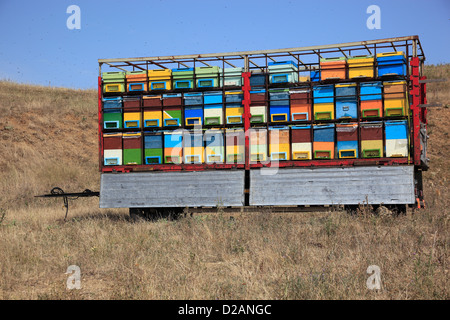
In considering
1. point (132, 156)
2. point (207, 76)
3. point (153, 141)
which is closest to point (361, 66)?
point (207, 76)

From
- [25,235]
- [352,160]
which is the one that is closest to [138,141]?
[25,235]

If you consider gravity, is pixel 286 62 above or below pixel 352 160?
above

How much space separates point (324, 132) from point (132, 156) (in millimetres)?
5305

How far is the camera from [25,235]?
410 inches

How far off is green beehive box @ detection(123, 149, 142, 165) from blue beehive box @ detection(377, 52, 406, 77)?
6.69 m

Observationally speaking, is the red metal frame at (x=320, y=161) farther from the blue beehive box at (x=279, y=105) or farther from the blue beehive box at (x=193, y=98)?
the blue beehive box at (x=193, y=98)

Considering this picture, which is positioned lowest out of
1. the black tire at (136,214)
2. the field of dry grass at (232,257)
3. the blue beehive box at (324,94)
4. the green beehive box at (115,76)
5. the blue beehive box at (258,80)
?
the field of dry grass at (232,257)

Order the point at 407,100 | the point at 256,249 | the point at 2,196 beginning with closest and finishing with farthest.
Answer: the point at 256,249, the point at 407,100, the point at 2,196

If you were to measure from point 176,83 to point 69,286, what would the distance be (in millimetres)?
7381

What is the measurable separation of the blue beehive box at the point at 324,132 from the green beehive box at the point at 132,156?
15.9ft

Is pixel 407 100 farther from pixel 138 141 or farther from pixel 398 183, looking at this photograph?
pixel 138 141

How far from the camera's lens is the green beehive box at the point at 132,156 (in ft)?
43.1

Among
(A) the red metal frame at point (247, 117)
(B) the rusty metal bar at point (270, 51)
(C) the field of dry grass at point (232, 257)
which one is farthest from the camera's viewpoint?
(A) the red metal frame at point (247, 117)

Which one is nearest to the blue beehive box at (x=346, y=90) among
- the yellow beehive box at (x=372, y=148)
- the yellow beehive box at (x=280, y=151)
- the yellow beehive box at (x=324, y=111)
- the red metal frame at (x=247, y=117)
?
the yellow beehive box at (x=324, y=111)
